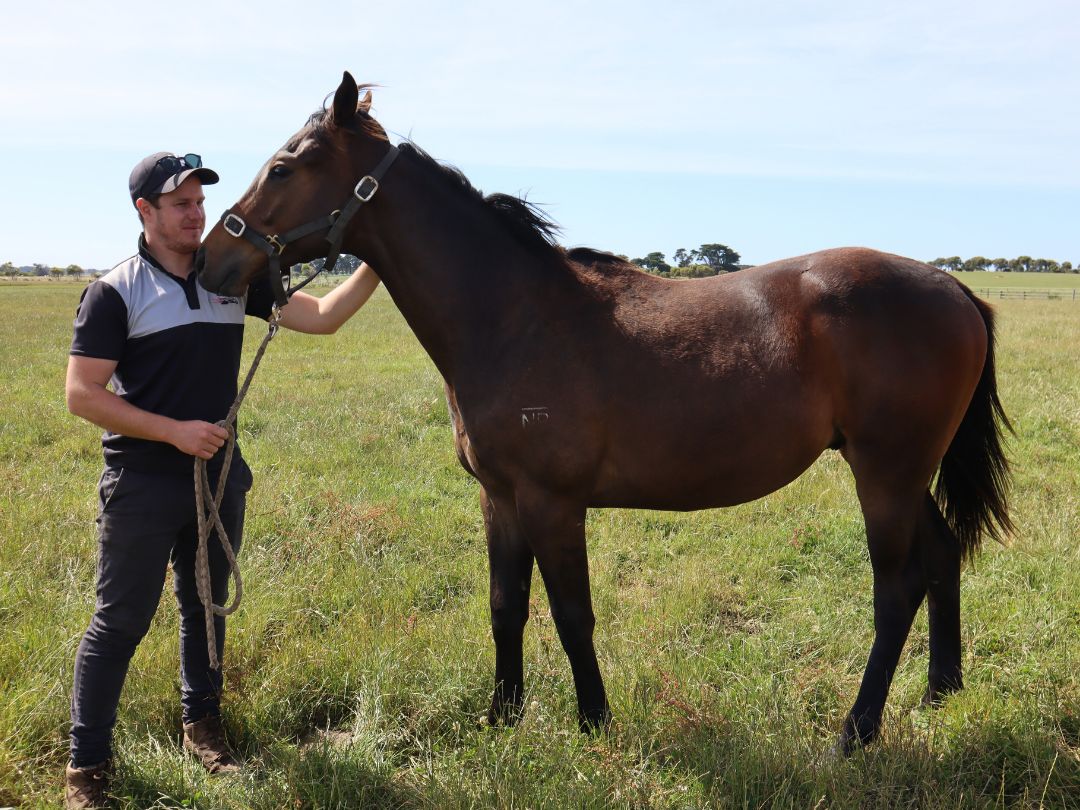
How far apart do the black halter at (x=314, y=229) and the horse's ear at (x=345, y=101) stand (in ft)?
0.70

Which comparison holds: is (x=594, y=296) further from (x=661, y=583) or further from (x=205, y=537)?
(x=661, y=583)

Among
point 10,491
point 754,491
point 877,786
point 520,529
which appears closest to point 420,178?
point 520,529

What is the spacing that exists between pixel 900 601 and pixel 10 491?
663 centimetres

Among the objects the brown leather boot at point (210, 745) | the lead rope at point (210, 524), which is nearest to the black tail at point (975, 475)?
the lead rope at point (210, 524)

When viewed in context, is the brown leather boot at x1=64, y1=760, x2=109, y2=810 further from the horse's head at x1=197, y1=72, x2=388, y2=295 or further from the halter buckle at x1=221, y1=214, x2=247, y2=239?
the halter buckle at x1=221, y1=214, x2=247, y2=239

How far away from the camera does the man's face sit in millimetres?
2953

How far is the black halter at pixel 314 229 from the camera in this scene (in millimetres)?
2939

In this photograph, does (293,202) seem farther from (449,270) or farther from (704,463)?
(704,463)

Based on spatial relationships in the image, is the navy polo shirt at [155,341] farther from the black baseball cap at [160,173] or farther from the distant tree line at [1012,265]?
the distant tree line at [1012,265]

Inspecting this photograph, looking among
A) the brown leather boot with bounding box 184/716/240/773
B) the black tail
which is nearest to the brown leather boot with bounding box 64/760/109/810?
the brown leather boot with bounding box 184/716/240/773

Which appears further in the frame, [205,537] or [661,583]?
[661,583]

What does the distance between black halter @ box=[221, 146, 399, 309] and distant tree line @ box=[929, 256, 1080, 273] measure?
11234cm

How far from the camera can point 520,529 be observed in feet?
Answer: 11.1

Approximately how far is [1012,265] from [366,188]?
128476mm
